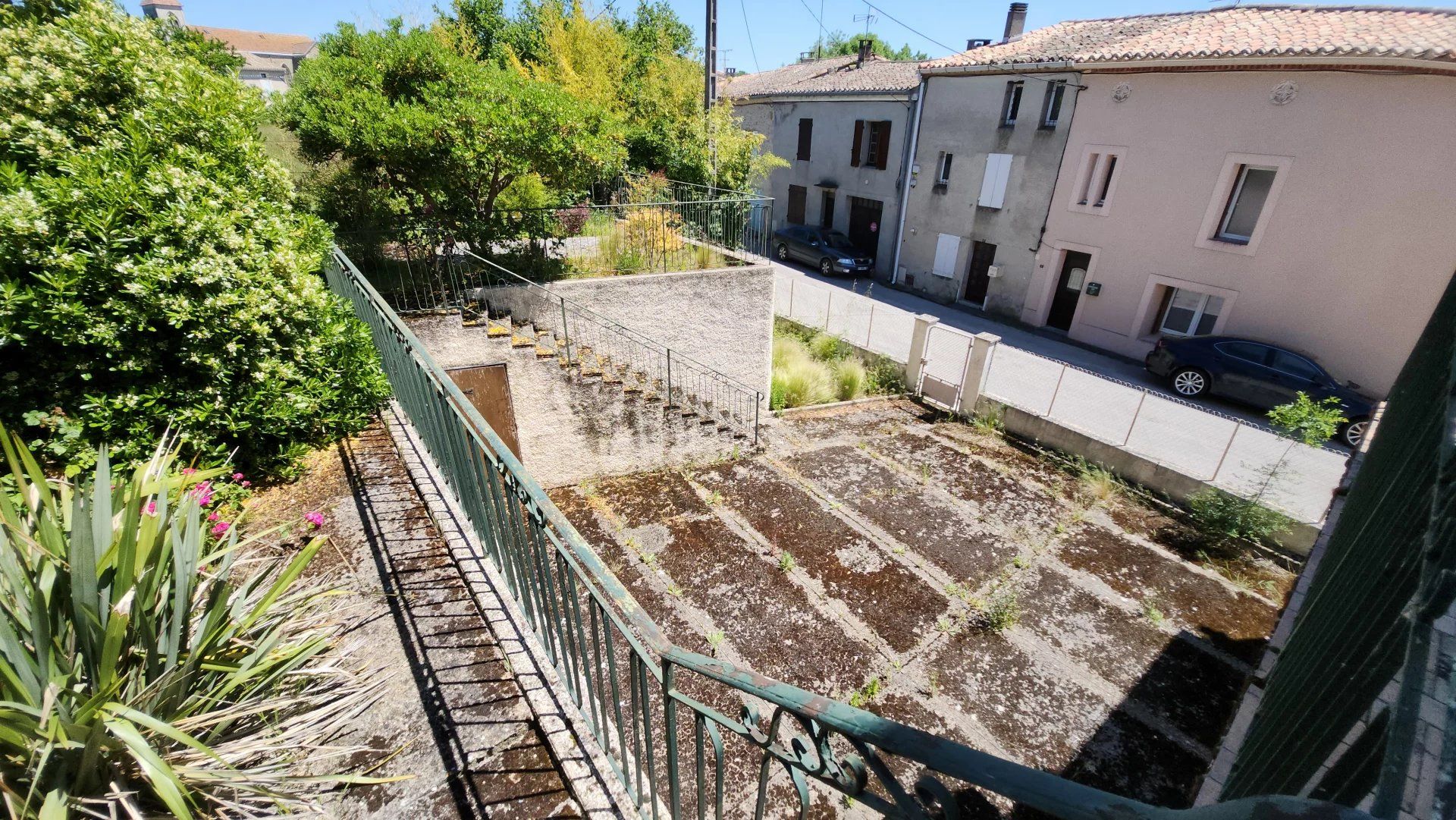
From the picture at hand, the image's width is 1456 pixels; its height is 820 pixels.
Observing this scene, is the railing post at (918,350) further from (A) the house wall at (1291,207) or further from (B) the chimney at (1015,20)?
(B) the chimney at (1015,20)

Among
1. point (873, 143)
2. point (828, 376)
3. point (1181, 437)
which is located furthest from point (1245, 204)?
point (873, 143)

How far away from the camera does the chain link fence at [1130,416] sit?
7.57 m

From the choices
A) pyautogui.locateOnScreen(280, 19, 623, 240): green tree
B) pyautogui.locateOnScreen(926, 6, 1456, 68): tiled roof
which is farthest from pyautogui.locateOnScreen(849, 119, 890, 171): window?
pyautogui.locateOnScreen(280, 19, 623, 240): green tree

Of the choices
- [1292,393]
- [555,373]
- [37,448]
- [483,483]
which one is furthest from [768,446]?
[1292,393]

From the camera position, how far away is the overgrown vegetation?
11109mm

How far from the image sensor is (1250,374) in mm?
11438

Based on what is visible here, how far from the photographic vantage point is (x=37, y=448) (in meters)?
2.90

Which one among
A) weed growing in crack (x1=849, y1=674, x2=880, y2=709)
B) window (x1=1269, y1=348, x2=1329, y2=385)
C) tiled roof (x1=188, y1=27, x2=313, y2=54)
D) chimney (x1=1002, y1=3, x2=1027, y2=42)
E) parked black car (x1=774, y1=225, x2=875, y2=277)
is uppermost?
tiled roof (x1=188, y1=27, x2=313, y2=54)

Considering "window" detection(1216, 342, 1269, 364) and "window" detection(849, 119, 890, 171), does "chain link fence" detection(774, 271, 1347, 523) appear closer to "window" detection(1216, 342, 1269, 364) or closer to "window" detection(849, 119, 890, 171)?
"window" detection(1216, 342, 1269, 364)

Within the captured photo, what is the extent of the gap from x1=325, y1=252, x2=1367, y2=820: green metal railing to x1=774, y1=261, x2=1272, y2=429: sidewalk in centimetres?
1160

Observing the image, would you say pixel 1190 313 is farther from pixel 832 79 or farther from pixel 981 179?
pixel 832 79

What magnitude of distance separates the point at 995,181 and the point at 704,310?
11642 mm

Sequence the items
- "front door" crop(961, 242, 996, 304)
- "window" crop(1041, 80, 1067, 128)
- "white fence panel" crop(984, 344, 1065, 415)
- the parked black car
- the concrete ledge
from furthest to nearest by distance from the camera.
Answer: the parked black car, "front door" crop(961, 242, 996, 304), "window" crop(1041, 80, 1067, 128), "white fence panel" crop(984, 344, 1065, 415), the concrete ledge

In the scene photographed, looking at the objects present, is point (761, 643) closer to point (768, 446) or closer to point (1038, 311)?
point (768, 446)
